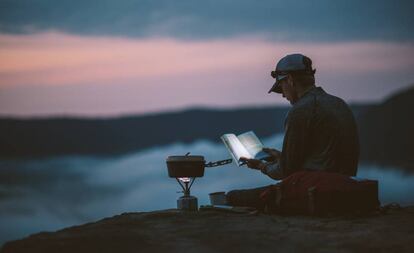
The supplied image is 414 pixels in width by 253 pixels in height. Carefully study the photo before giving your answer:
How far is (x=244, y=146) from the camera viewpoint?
6.03 metres

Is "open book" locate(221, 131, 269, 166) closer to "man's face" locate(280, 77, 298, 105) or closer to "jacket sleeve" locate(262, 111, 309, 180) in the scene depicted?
"jacket sleeve" locate(262, 111, 309, 180)

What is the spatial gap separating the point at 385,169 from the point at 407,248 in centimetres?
1762

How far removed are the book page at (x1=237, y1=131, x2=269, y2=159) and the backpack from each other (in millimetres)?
469

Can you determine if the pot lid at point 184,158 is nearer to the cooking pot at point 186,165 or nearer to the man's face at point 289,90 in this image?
the cooking pot at point 186,165

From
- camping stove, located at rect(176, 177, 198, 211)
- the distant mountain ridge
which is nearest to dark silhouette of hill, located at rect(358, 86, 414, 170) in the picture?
the distant mountain ridge

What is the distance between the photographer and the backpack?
5.32 m

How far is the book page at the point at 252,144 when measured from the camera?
235 inches

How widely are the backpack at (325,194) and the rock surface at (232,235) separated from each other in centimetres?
11

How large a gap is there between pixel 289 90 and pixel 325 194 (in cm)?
97

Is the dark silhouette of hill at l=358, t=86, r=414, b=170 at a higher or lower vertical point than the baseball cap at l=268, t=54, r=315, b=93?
higher

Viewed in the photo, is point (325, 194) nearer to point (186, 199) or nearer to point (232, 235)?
point (232, 235)

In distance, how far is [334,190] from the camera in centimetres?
530

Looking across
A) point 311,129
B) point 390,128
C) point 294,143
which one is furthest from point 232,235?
point 390,128

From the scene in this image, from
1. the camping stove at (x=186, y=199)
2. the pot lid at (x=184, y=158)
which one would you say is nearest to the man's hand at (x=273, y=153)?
the pot lid at (x=184, y=158)
